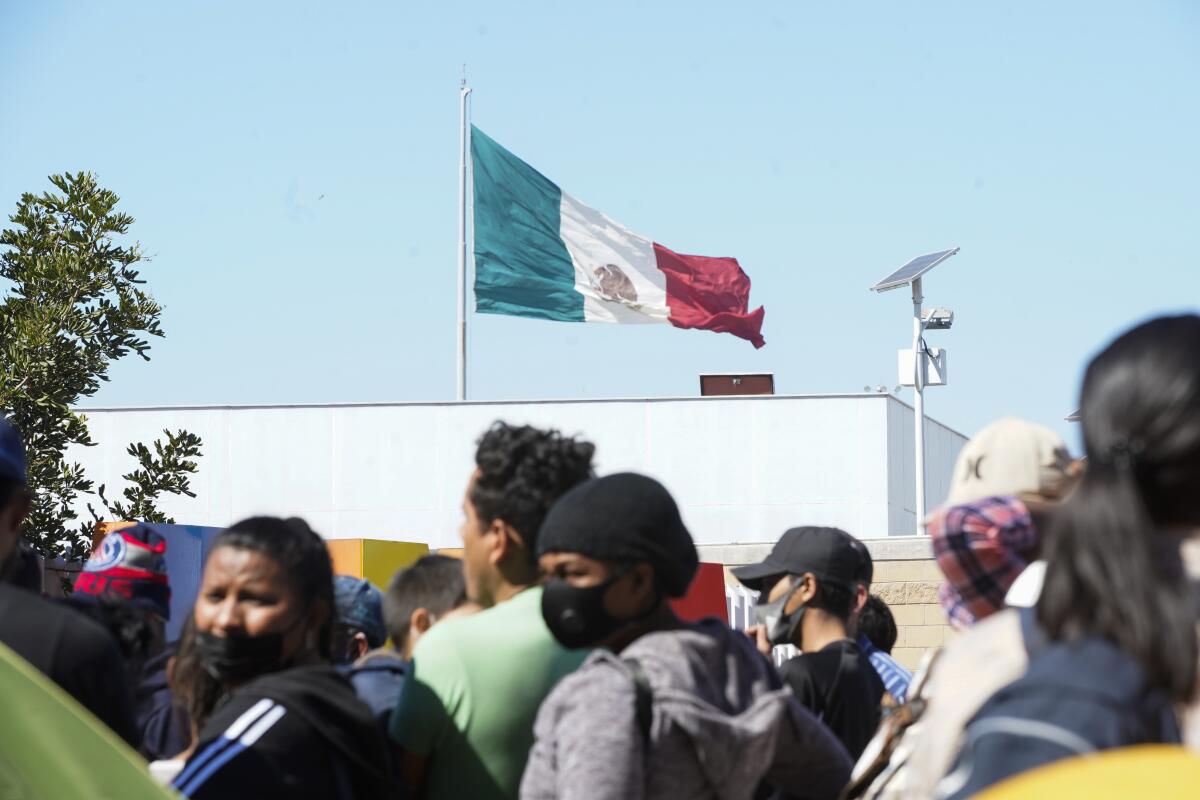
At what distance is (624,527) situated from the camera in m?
2.88

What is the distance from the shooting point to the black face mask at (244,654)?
3.12 metres

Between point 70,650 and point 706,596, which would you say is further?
point 706,596

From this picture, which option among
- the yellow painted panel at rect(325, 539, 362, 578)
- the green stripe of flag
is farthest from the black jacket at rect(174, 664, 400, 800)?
the green stripe of flag

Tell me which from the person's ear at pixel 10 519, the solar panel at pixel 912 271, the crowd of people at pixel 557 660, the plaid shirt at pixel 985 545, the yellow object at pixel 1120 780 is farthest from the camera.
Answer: the solar panel at pixel 912 271

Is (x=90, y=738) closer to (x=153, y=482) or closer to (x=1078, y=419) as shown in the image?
(x=1078, y=419)

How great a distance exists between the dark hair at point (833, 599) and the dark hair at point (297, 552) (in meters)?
2.21

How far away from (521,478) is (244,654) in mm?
718

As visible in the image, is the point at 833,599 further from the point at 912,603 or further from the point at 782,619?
the point at 912,603

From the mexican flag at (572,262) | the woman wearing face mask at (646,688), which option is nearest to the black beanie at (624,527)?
the woman wearing face mask at (646,688)

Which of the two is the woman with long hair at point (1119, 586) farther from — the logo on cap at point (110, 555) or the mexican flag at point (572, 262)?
the mexican flag at point (572, 262)

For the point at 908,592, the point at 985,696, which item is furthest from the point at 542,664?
the point at 908,592

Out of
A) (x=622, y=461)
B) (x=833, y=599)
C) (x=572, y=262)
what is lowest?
(x=622, y=461)

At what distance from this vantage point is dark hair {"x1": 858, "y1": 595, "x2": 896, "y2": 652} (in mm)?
6578

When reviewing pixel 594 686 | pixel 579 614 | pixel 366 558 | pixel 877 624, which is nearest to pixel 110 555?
pixel 579 614
